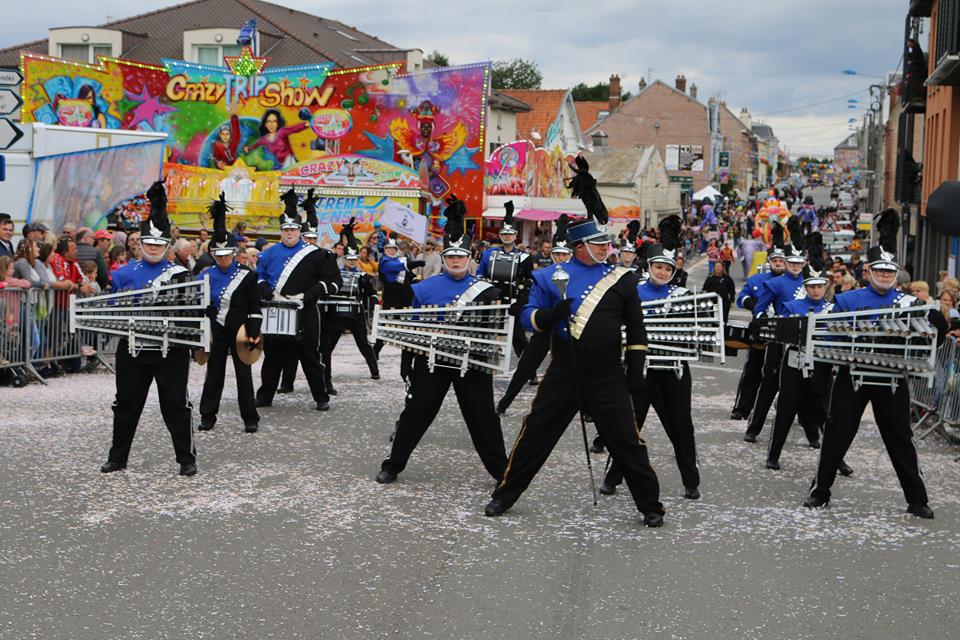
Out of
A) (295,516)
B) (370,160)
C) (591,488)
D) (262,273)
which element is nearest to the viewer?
(295,516)

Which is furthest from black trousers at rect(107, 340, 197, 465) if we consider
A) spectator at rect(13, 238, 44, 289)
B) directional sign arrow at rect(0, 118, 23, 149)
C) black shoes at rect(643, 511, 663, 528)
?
spectator at rect(13, 238, 44, 289)

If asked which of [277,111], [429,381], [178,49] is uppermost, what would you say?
[178,49]

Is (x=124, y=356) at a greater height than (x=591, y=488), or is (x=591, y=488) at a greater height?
(x=124, y=356)

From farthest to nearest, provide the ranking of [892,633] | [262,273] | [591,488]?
[262,273] → [591,488] → [892,633]

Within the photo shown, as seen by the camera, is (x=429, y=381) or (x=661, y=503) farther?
(x=429, y=381)

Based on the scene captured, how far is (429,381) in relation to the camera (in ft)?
28.8

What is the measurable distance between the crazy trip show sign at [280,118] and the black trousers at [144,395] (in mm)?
23922

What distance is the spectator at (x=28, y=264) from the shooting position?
44.5ft

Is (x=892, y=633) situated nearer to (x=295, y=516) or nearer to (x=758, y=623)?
(x=758, y=623)

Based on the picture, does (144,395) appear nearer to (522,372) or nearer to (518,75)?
(522,372)

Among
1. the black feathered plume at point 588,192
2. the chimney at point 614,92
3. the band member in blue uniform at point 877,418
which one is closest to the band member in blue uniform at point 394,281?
the black feathered plume at point 588,192

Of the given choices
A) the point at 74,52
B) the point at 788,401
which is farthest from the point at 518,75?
the point at 788,401

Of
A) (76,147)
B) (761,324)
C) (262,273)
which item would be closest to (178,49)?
(76,147)

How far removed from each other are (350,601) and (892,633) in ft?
8.31
